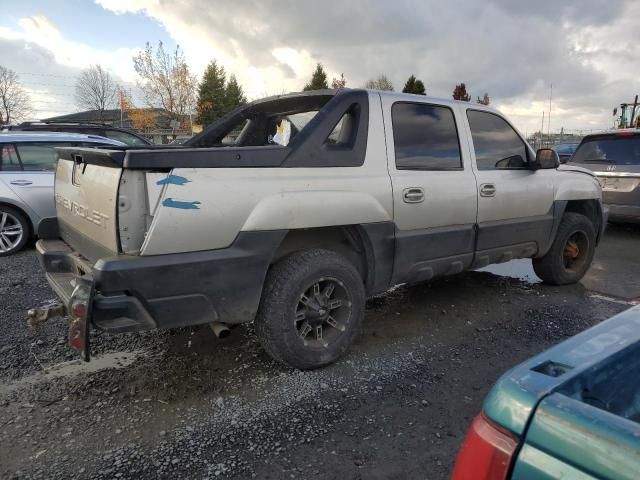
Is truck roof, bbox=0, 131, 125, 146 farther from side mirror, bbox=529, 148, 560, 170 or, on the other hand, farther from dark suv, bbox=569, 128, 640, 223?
dark suv, bbox=569, 128, 640, 223

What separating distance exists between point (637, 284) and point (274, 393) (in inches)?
186

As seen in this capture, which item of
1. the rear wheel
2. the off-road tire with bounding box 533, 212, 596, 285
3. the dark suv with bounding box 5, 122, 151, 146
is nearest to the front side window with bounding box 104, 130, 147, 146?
the dark suv with bounding box 5, 122, 151, 146

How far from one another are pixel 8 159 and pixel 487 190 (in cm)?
629

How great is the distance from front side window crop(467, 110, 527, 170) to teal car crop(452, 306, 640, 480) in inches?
121

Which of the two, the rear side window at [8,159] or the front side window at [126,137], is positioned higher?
the front side window at [126,137]

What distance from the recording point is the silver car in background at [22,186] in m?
6.30

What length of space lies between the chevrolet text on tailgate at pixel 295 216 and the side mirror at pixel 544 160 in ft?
0.06

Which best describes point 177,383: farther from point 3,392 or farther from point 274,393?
point 3,392

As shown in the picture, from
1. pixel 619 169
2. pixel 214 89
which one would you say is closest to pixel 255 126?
pixel 619 169

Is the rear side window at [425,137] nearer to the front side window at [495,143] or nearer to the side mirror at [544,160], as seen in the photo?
the front side window at [495,143]

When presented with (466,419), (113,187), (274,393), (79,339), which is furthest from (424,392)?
(113,187)

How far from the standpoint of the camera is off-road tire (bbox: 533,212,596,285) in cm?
498

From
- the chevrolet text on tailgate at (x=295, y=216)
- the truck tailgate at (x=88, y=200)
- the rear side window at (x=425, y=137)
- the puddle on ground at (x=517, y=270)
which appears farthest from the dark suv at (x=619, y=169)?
the truck tailgate at (x=88, y=200)

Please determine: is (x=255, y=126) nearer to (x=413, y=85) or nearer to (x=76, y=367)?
(x=76, y=367)
